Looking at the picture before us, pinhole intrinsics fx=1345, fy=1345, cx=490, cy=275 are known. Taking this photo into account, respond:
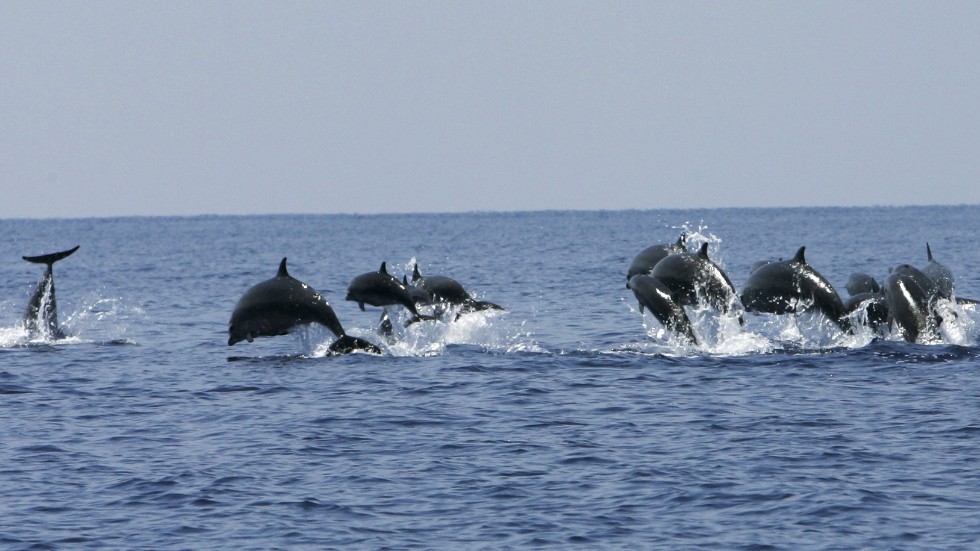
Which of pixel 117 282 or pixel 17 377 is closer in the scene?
pixel 17 377

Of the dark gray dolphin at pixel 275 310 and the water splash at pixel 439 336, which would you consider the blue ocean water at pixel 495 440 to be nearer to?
the water splash at pixel 439 336

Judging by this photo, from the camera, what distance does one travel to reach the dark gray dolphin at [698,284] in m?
23.9

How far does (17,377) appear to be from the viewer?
2230 centimetres

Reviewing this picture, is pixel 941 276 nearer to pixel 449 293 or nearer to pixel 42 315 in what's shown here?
pixel 449 293

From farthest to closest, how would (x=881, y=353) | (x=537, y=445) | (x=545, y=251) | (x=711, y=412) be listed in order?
(x=545, y=251) < (x=881, y=353) < (x=711, y=412) < (x=537, y=445)

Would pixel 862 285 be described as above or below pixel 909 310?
above

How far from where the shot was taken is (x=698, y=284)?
2394 centimetres

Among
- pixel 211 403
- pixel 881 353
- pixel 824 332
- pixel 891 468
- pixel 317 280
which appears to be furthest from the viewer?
pixel 317 280

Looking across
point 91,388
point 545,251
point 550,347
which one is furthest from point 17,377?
point 545,251

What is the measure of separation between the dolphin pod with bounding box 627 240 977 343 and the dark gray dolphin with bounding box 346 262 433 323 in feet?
13.6

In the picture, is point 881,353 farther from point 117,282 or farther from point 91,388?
point 117,282

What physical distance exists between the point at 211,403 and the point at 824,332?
11.8m

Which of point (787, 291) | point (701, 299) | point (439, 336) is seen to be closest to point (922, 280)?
point (787, 291)

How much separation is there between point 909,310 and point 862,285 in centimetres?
379
